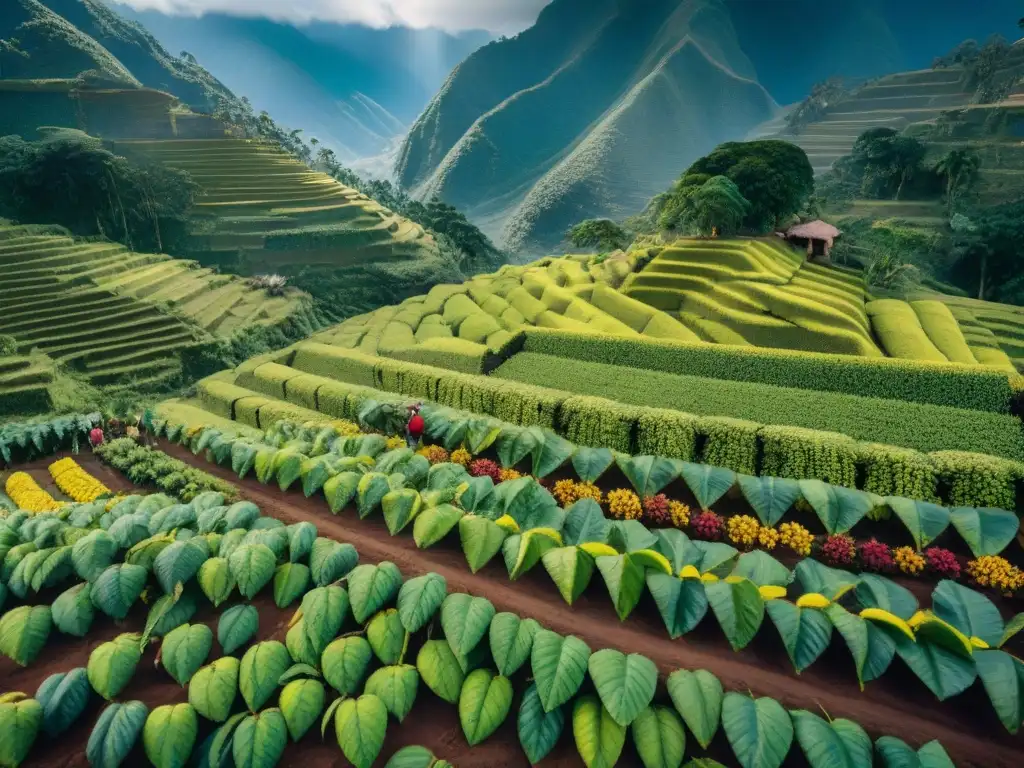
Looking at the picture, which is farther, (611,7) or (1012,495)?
(611,7)

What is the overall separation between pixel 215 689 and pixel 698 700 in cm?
258

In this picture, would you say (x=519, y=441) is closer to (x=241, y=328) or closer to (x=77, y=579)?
(x=77, y=579)

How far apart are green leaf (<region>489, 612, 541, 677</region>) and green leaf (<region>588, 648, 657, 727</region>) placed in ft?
1.22

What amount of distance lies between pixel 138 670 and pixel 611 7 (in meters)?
168

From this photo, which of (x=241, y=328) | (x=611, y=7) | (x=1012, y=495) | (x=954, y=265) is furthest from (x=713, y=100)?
(x=1012, y=495)

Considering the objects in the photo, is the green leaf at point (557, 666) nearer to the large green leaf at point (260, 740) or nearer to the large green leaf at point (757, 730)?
the large green leaf at point (757, 730)

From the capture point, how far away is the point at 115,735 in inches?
98.5

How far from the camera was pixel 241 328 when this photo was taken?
82.6ft

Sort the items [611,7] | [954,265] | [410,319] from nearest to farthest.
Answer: [410,319] → [954,265] → [611,7]

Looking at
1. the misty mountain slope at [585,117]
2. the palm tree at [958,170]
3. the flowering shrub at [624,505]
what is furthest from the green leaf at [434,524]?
the misty mountain slope at [585,117]

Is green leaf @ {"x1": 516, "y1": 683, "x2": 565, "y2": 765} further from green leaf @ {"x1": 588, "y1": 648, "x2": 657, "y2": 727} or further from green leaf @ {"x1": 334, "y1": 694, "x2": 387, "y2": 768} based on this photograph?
green leaf @ {"x1": 334, "y1": 694, "x2": 387, "y2": 768}

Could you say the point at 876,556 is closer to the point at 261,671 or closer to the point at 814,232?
the point at 261,671

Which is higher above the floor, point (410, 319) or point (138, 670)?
point (138, 670)

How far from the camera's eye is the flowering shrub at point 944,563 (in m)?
4.98
